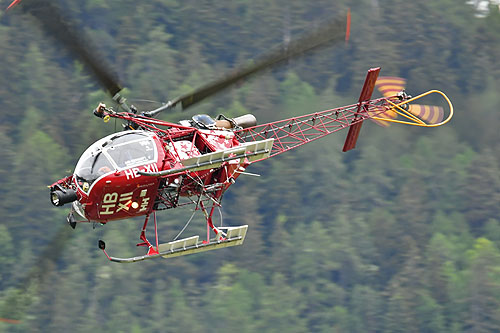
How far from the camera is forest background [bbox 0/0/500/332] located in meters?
65.9

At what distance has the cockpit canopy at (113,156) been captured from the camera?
1163 inches

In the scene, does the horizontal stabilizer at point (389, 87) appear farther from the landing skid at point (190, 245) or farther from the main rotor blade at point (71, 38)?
the main rotor blade at point (71, 38)

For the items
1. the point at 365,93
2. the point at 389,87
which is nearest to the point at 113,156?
the point at 365,93

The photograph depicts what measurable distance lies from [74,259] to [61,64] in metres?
16.9

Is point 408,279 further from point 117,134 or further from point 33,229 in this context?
point 117,134

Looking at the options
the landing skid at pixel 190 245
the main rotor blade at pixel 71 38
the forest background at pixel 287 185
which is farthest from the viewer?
the forest background at pixel 287 185

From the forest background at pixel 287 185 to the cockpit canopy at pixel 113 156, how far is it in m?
28.2

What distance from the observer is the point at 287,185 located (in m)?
76.4

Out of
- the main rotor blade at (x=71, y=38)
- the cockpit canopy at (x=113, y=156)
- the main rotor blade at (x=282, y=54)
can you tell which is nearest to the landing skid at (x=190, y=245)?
the cockpit canopy at (x=113, y=156)

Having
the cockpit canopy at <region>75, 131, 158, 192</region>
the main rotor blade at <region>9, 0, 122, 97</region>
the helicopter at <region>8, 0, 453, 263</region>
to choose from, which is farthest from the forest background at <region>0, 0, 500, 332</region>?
the main rotor blade at <region>9, 0, 122, 97</region>

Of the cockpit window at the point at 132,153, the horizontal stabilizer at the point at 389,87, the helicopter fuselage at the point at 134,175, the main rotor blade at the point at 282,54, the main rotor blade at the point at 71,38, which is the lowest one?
the horizontal stabilizer at the point at 389,87

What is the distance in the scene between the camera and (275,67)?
30891 mm

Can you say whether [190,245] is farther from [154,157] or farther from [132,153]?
[132,153]

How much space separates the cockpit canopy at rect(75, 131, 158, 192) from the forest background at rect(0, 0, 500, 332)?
28.2 metres
